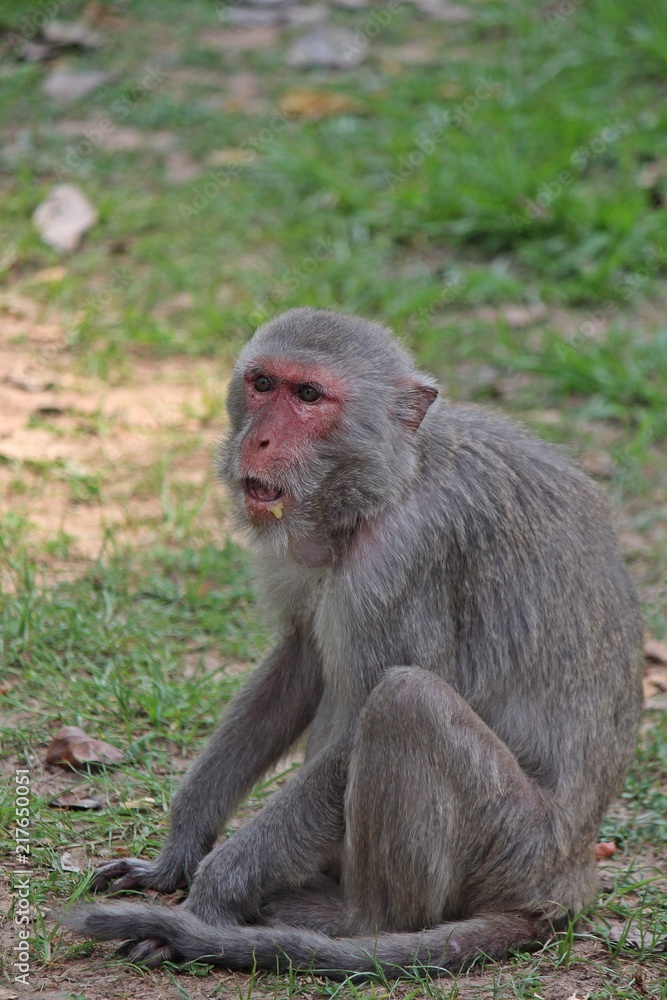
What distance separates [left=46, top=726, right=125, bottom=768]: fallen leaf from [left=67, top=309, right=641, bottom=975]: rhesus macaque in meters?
0.57

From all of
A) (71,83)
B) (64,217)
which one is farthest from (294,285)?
(71,83)

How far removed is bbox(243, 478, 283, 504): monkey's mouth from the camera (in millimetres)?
4312

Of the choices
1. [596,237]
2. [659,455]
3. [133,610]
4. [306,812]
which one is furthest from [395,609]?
[596,237]

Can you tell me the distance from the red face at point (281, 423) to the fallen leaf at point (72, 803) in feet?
4.55

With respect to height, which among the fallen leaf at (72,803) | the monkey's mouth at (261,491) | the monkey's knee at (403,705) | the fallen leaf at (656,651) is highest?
the monkey's mouth at (261,491)

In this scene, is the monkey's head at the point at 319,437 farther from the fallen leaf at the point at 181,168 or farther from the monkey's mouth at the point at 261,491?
the fallen leaf at the point at 181,168

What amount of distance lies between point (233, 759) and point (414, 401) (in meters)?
1.44

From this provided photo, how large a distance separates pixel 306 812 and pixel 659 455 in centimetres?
430

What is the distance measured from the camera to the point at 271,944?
13.4ft

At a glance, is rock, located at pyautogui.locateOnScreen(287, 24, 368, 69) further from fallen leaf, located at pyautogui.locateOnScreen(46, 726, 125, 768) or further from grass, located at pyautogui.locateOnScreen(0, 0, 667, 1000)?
fallen leaf, located at pyautogui.locateOnScreen(46, 726, 125, 768)

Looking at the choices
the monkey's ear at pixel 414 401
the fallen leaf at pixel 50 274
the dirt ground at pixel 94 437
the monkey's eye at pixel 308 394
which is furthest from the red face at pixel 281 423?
the fallen leaf at pixel 50 274

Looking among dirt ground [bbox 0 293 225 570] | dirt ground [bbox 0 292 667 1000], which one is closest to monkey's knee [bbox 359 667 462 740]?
dirt ground [bbox 0 292 667 1000]

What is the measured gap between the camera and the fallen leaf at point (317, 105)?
35.5 feet

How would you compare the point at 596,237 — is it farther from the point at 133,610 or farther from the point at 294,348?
the point at 294,348
